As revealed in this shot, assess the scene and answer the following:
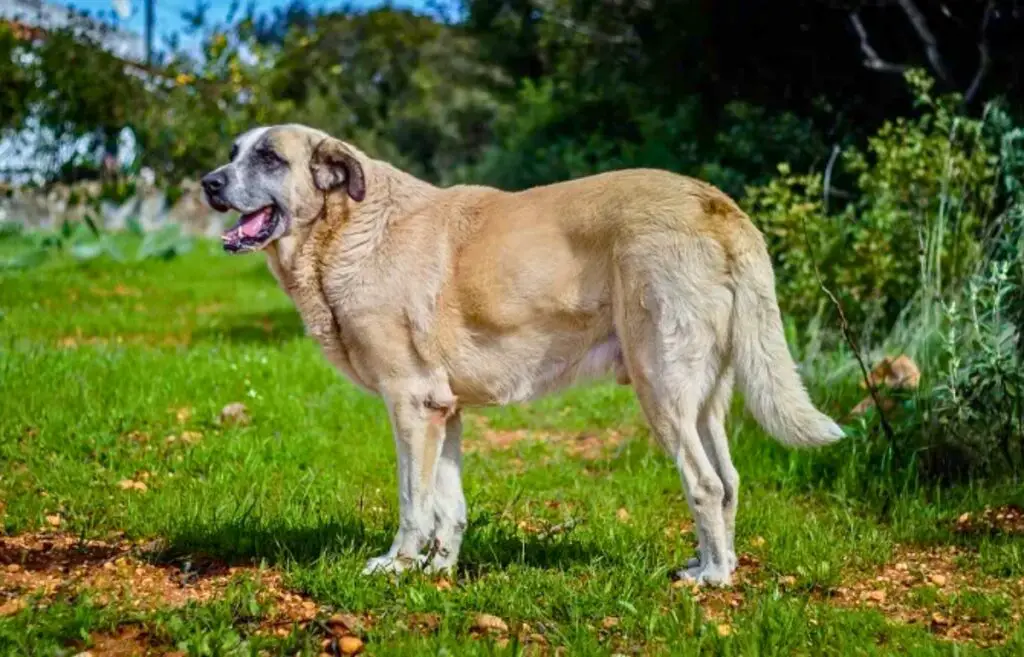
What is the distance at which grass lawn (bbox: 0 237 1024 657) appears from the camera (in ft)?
11.7

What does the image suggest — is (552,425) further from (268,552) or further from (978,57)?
(978,57)

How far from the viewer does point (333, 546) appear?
175 inches

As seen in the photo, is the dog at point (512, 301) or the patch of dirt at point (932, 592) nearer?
the patch of dirt at point (932, 592)

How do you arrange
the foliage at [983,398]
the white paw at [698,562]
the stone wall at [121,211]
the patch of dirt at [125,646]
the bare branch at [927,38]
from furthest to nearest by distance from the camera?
the stone wall at [121,211] < the bare branch at [927,38] < the foliage at [983,398] < the white paw at [698,562] < the patch of dirt at [125,646]

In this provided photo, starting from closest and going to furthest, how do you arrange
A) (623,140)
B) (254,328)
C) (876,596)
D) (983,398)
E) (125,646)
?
(125,646) → (876,596) → (983,398) → (254,328) → (623,140)

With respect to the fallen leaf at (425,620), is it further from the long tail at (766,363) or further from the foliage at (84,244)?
the foliage at (84,244)

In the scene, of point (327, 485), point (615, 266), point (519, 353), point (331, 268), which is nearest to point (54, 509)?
point (327, 485)

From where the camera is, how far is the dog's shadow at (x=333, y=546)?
4355 mm

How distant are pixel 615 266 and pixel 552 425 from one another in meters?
Result: 3.45

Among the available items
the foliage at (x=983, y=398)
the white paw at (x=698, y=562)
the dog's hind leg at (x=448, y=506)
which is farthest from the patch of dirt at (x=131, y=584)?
the foliage at (x=983, y=398)

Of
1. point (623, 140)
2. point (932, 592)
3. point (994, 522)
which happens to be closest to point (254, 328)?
point (623, 140)

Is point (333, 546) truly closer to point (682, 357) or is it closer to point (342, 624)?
point (342, 624)

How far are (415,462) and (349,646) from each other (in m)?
1.00

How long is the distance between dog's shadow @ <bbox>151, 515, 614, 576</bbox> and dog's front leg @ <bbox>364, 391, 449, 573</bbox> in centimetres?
18
